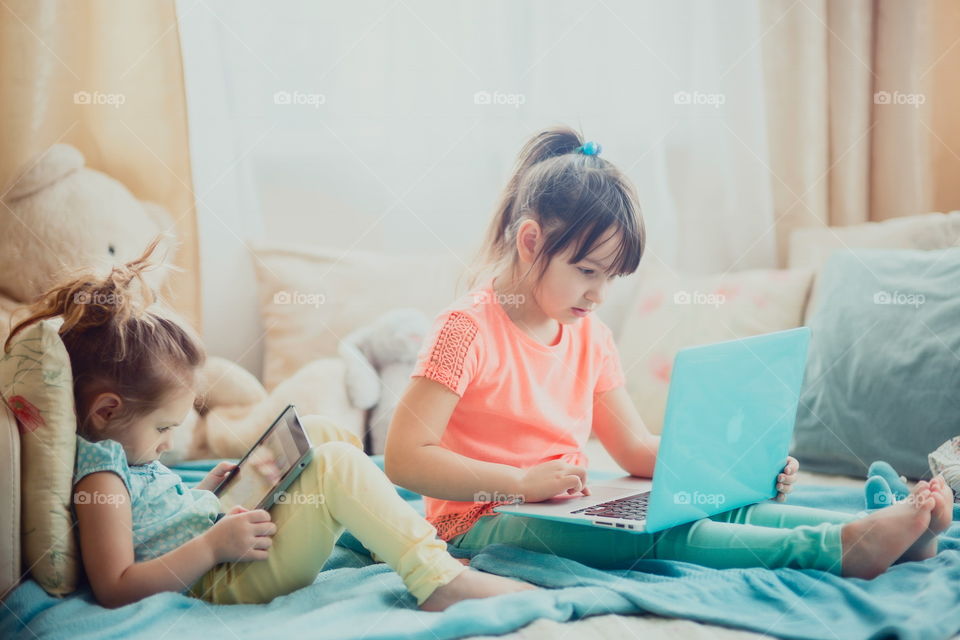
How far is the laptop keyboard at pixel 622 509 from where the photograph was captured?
115 centimetres

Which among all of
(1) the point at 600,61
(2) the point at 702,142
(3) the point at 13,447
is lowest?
(3) the point at 13,447

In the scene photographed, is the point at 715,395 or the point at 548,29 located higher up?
the point at 548,29

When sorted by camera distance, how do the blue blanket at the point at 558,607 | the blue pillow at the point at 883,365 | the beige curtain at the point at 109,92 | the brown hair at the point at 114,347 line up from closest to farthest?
1. the blue blanket at the point at 558,607
2. the brown hair at the point at 114,347
3. the blue pillow at the point at 883,365
4. the beige curtain at the point at 109,92

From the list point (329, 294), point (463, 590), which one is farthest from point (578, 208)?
point (329, 294)

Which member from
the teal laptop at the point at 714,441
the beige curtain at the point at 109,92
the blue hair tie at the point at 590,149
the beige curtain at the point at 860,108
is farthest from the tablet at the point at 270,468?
the beige curtain at the point at 860,108

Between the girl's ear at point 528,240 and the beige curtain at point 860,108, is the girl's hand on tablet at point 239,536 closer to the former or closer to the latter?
the girl's ear at point 528,240

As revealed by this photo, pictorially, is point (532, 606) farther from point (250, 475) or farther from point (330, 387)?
point (330, 387)

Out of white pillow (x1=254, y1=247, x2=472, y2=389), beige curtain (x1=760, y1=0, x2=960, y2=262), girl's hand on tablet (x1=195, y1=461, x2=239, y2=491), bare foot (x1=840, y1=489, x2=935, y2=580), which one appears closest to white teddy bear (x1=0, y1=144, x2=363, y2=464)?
white pillow (x1=254, y1=247, x2=472, y2=389)

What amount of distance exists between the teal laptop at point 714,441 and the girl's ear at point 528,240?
32 cm

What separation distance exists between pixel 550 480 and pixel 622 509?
0.32 ft

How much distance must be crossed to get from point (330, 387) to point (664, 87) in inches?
43.6

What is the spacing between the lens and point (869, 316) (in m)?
1.74

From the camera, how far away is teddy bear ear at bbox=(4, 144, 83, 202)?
1.88m

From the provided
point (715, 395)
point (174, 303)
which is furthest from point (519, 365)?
point (174, 303)
